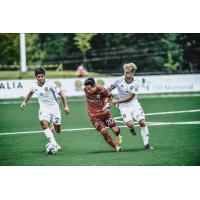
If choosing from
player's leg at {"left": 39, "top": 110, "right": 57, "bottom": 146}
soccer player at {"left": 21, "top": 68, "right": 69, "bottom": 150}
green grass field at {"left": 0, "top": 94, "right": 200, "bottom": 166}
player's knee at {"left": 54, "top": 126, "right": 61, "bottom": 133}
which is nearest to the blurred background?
green grass field at {"left": 0, "top": 94, "right": 200, "bottom": 166}

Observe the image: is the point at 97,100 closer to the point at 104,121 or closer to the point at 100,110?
the point at 100,110

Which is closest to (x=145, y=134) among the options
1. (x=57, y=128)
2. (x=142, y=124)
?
(x=142, y=124)

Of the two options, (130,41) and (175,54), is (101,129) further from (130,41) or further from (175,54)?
(130,41)

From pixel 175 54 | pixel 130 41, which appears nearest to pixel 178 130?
pixel 175 54

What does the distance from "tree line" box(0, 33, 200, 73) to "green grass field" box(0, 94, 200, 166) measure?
1164 mm

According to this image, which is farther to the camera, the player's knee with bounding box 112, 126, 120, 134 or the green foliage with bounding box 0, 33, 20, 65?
the green foliage with bounding box 0, 33, 20, 65

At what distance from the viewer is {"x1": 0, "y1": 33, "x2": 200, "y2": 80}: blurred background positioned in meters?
11.0

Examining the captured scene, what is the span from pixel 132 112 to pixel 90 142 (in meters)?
0.88

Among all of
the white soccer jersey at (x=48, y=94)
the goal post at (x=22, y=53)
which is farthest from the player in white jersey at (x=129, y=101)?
the goal post at (x=22, y=53)

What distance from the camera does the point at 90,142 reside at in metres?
9.00

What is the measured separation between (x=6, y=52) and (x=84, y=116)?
3.47 meters

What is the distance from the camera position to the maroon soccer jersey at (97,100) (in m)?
8.45

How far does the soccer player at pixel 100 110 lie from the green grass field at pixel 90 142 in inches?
8.6

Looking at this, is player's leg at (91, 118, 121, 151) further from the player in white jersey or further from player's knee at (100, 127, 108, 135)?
the player in white jersey
